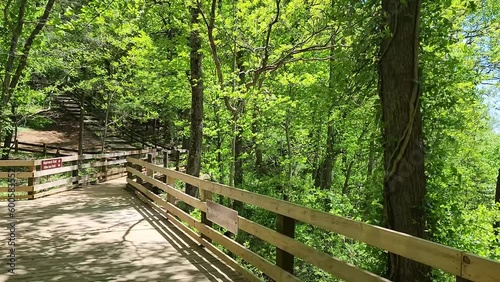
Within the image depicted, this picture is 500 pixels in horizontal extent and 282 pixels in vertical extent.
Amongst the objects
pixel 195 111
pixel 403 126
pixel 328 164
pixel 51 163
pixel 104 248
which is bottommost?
pixel 104 248

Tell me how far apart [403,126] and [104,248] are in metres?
4.29

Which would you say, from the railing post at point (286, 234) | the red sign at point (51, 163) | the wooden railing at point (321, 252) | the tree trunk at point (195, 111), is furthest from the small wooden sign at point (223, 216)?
the red sign at point (51, 163)

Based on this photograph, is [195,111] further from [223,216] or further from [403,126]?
[403,126]

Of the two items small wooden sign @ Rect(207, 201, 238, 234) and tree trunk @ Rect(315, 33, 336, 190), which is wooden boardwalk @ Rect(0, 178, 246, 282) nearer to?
small wooden sign @ Rect(207, 201, 238, 234)

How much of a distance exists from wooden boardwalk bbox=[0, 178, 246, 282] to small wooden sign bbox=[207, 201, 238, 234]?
466 millimetres

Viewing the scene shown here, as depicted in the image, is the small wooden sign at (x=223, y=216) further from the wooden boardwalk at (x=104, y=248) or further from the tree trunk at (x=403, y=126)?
the tree trunk at (x=403, y=126)

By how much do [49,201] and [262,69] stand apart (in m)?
5.92

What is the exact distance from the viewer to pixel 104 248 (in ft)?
18.4

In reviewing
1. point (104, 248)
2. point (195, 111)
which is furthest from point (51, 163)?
point (104, 248)

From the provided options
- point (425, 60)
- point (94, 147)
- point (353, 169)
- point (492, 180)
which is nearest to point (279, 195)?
point (353, 169)

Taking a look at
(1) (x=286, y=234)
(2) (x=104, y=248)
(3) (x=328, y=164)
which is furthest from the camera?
(3) (x=328, y=164)

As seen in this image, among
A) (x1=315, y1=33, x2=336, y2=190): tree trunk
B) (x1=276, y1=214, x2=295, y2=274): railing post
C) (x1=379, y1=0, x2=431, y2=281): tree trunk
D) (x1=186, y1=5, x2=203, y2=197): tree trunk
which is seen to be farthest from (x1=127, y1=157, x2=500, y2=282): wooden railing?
(x1=315, y1=33, x2=336, y2=190): tree trunk

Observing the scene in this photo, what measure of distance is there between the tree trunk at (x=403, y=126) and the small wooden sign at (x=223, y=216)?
6.14 ft

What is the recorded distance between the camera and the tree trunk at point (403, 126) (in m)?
3.28
